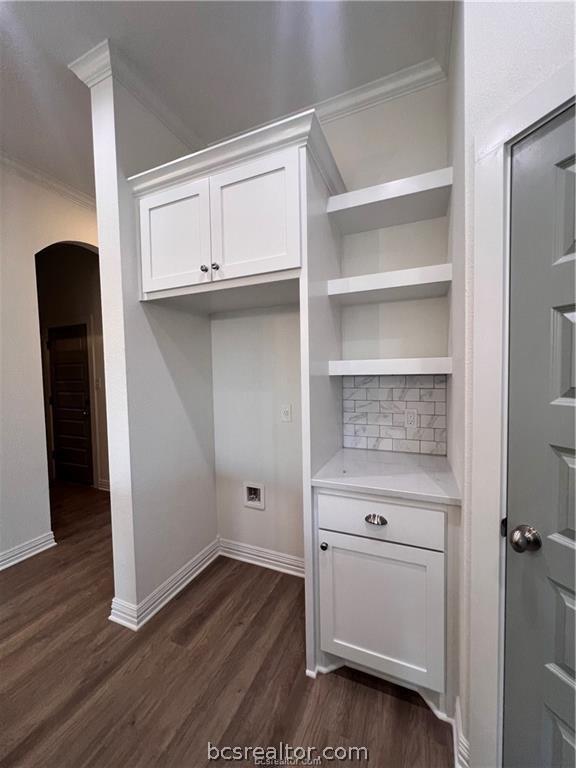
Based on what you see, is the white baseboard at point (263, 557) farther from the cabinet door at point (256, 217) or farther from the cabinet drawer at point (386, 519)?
the cabinet door at point (256, 217)

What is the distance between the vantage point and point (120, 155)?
1.66 metres

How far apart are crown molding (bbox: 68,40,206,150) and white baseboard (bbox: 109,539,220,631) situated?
2725 millimetres

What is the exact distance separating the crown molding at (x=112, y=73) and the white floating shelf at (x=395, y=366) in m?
1.79

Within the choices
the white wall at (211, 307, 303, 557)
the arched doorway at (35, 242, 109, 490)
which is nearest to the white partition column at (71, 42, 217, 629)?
the white wall at (211, 307, 303, 557)

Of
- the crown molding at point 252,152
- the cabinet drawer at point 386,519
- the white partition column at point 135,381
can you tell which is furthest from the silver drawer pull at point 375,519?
the crown molding at point 252,152

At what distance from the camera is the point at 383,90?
1787mm

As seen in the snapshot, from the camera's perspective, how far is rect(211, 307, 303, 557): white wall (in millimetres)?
2102

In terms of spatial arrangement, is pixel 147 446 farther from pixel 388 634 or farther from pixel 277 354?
pixel 388 634

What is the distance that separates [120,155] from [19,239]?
1.32 metres

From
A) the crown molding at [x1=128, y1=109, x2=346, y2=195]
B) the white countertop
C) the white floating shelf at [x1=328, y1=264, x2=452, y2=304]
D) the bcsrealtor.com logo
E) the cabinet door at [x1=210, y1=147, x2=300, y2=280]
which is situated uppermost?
the crown molding at [x1=128, y1=109, x2=346, y2=195]

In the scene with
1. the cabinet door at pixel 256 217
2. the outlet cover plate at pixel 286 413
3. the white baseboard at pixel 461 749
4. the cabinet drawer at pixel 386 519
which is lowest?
the white baseboard at pixel 461 749

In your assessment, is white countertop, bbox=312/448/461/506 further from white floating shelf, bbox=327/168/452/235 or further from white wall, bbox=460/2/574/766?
white floating shelf, bbox=327/168/452/235

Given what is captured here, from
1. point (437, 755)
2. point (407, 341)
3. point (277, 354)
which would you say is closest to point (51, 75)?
point (277, 354)

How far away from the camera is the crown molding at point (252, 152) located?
4.33 ft
